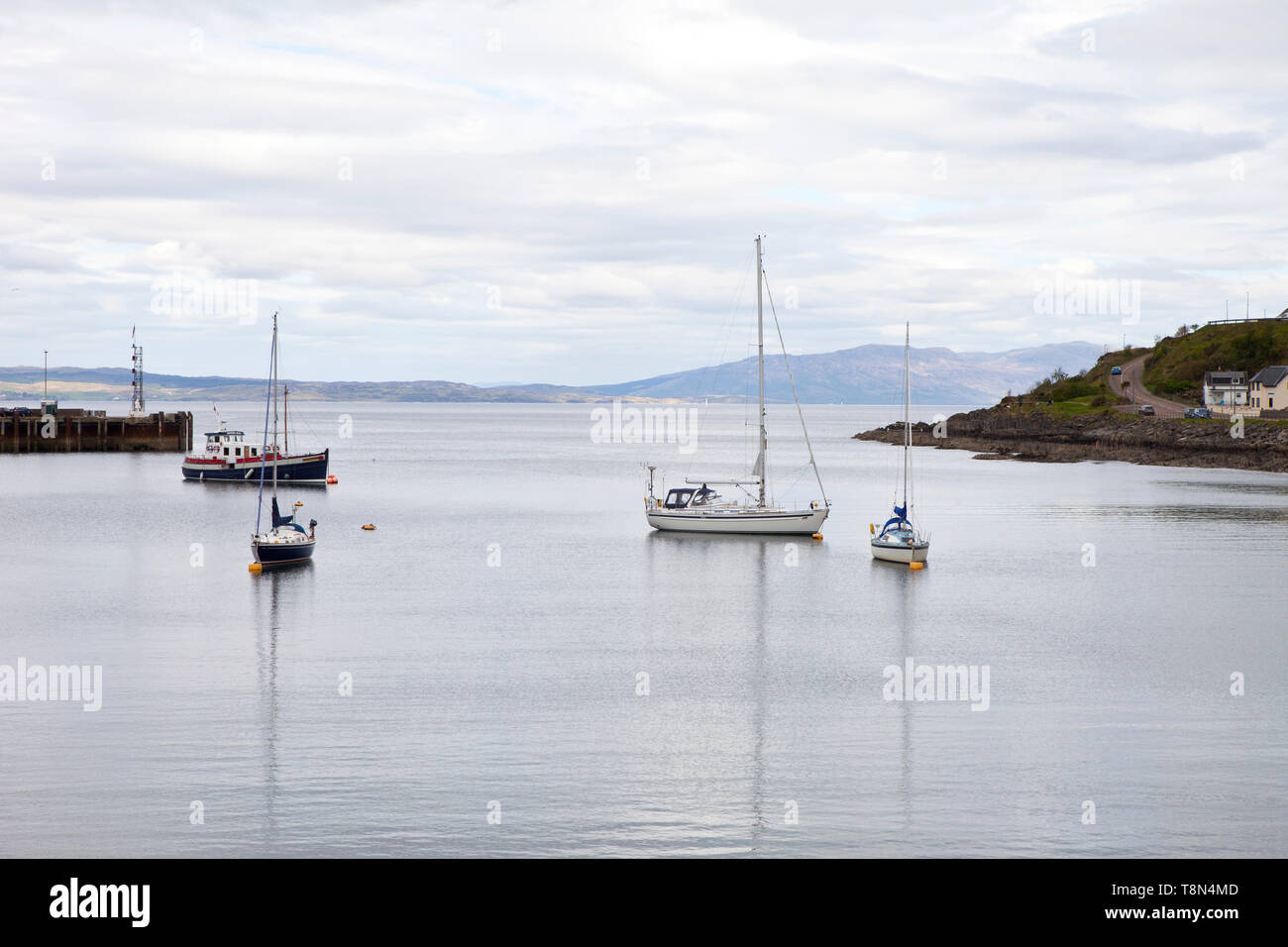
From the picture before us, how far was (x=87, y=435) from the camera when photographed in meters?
125

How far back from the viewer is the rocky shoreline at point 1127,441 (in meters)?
105

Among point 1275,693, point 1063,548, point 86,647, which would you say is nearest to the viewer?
point 1275,693

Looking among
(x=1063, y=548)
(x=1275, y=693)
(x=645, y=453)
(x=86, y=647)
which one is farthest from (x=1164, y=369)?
(x=86, y=647)

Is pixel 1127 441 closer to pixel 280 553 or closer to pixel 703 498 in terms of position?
pixel 703 498

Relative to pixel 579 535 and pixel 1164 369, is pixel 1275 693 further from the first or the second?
pixel 1164 369

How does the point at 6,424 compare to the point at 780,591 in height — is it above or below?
above

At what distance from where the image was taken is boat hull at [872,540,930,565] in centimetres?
4912

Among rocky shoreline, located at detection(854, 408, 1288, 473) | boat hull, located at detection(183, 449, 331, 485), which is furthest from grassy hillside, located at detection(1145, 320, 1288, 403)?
boat hull, located at detection(183, 449, 331, 485)

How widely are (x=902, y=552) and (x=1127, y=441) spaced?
78.0 m

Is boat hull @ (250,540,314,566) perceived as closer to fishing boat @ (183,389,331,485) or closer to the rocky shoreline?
fishing boat @ (183,389,331,485)

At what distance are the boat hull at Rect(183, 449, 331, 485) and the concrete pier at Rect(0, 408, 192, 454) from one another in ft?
124

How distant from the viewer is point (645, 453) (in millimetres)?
154250

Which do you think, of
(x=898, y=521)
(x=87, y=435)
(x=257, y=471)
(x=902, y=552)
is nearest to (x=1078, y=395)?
(x=257, y=471)
